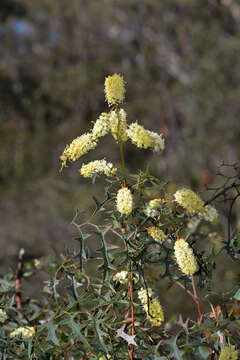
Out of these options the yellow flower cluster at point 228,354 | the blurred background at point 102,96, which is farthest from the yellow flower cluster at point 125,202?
the blurred background at point 102,96

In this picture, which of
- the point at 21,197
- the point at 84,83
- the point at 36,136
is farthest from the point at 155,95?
the point at 21,197

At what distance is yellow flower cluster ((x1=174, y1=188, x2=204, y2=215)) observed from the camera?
702 millimetres

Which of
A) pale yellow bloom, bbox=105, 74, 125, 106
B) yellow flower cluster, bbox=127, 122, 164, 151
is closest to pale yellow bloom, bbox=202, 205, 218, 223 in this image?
yellow flower cluster, bbox=127, 122, 164, 151

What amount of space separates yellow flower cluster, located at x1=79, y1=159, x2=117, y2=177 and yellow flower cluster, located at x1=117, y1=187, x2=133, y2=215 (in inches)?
3.0

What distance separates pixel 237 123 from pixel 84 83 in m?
3.84

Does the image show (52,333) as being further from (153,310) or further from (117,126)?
(117,126)

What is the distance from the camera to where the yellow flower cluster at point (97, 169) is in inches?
28.3

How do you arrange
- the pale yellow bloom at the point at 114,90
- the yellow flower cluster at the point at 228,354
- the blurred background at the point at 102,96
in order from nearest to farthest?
1. the yellow flower cluster at the point at 228,354
2. the pale yellow bloom at the point at 114,90
3. the blurred background at the point at 102,96

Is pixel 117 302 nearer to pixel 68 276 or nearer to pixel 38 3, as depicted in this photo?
pixel 68 276

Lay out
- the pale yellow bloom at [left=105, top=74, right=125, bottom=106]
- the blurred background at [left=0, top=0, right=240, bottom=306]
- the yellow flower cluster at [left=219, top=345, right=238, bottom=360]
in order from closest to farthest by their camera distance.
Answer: the yellow flower cluster at [left=219, top=345, right=238, bottom=360] < the pale yellow bloom at [left=105, top=74, right=125, bottom=106] < the blurred background at [left=0, top=0, right=240, bottom=306]

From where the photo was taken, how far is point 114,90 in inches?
27.2

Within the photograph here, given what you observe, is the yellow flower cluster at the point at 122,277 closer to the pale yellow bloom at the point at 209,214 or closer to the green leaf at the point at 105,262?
the green leaf at the point at 105,262

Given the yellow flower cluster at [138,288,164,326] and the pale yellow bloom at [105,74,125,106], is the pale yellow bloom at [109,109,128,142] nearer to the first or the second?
the pale yellow bloom at [105,74,125,106]

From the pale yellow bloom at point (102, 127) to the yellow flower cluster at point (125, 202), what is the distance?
0.12m
